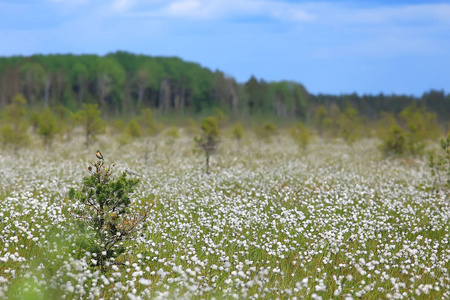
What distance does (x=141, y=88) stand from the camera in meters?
108

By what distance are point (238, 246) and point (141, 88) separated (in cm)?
10573

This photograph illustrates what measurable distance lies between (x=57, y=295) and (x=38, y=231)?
3.19 m

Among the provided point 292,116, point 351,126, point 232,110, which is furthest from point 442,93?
point 351,126

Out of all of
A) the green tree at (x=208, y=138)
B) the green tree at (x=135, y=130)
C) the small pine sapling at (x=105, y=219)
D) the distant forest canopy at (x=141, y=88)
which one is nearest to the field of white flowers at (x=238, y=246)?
the small pine sapling at (x=105, y=219)

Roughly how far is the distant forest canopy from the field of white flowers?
85245 millimetres

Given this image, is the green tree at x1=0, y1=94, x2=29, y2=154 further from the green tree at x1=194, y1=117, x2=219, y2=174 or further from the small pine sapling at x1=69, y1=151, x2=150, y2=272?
the small pine sapling at x1=69, y1=151, x2=150, y2=272

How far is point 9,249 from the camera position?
22.9 ft

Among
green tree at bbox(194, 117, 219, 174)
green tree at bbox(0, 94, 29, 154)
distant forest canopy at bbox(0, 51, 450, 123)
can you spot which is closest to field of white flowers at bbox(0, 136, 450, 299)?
green tree at bbox(194, 117, 219, 174)

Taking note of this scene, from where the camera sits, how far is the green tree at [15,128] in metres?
Answer: 26.1

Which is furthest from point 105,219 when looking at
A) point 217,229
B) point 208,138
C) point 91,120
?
point 91,120

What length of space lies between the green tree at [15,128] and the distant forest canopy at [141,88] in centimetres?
6786

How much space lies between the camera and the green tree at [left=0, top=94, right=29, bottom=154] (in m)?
26.1

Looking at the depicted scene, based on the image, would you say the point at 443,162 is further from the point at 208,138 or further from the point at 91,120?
the point at 91,120

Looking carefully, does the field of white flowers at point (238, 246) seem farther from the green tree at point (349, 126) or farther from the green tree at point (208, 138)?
the green tree at point (349, 126)
